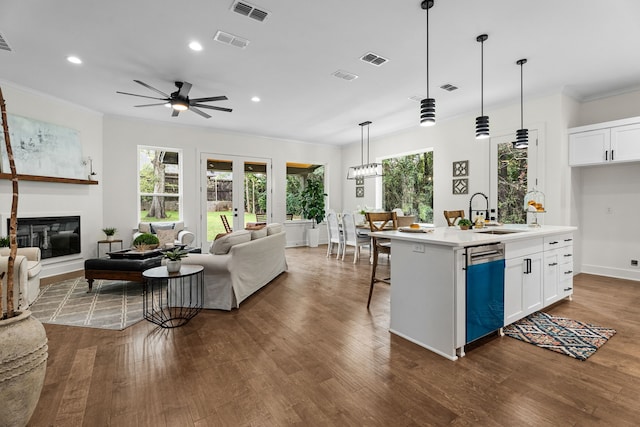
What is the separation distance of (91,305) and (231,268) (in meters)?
1.85

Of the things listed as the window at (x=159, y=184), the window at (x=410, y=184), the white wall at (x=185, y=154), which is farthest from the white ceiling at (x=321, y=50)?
the window at (x=410, y=184)

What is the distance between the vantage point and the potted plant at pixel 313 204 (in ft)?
27.5

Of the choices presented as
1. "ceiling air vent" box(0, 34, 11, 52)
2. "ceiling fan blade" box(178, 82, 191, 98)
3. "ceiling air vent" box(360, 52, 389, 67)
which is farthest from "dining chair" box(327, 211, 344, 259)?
"ceiling air vent" box(0, 34, 11, 52)

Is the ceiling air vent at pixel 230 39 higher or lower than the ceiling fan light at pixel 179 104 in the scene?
higher

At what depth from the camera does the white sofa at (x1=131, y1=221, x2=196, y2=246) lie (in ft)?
18.9

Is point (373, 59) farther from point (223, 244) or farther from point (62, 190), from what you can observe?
point (62, 190)

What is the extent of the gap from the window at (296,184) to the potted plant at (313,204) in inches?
7.7

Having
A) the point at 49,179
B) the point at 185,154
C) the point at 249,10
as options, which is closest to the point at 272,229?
the point at 249,10

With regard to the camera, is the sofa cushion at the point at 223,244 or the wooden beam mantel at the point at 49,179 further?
the wooden beam mantel at the point at 49,179

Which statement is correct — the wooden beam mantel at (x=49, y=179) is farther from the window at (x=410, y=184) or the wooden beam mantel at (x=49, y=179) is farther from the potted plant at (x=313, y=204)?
the window at (x=410, y=184)

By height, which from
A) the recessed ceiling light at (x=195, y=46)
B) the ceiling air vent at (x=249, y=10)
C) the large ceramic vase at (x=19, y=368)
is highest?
the recessed ceiling light at (x=195, y=46)

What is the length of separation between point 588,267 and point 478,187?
219cm

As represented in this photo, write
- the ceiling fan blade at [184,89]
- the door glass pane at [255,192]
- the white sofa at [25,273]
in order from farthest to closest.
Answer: the door glass pane at [255,192] → the ceiling fan blade at [184,89] → the white sofa at [25,273]

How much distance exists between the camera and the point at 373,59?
3.79 m
